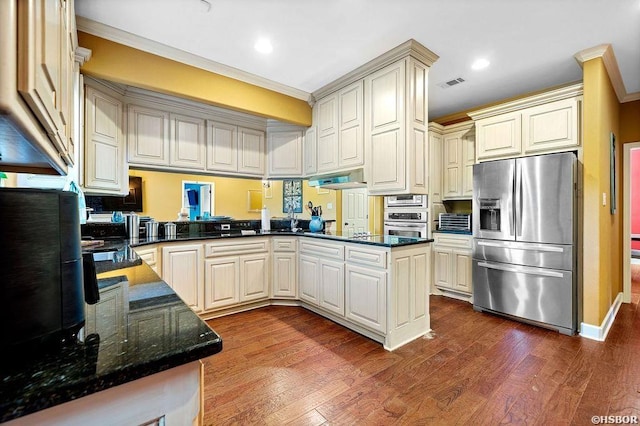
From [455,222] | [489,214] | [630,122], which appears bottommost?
[455,222]

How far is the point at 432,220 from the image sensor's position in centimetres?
418

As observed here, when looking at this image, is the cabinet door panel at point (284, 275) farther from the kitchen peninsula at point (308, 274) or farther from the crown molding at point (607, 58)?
the crown molding at point (607, 58)

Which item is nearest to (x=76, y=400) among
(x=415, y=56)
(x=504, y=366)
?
(x=504, y=366)

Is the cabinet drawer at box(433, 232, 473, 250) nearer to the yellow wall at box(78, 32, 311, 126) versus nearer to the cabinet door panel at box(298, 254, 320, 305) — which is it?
the cabinet door panel at box(298, 254, 320, 305)

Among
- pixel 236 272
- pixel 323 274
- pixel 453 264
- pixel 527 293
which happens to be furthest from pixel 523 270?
pixel 236 272

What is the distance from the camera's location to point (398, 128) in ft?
9.30

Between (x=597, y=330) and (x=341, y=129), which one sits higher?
(x=341, y=129)

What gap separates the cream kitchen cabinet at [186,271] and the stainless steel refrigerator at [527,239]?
314cm

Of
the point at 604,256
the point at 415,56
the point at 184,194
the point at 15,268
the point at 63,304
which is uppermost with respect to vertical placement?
the point at 415,56

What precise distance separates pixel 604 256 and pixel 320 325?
2854mm

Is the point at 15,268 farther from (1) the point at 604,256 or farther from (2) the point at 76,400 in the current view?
(1) the point at 604,256

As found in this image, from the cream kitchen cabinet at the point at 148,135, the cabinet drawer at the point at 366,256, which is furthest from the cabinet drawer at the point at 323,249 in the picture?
the cream kitchen cabinet at the point at 148,135

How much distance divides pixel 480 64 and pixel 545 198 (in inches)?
59.3

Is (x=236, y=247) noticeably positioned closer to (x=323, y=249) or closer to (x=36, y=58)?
(x=323, y=249)
